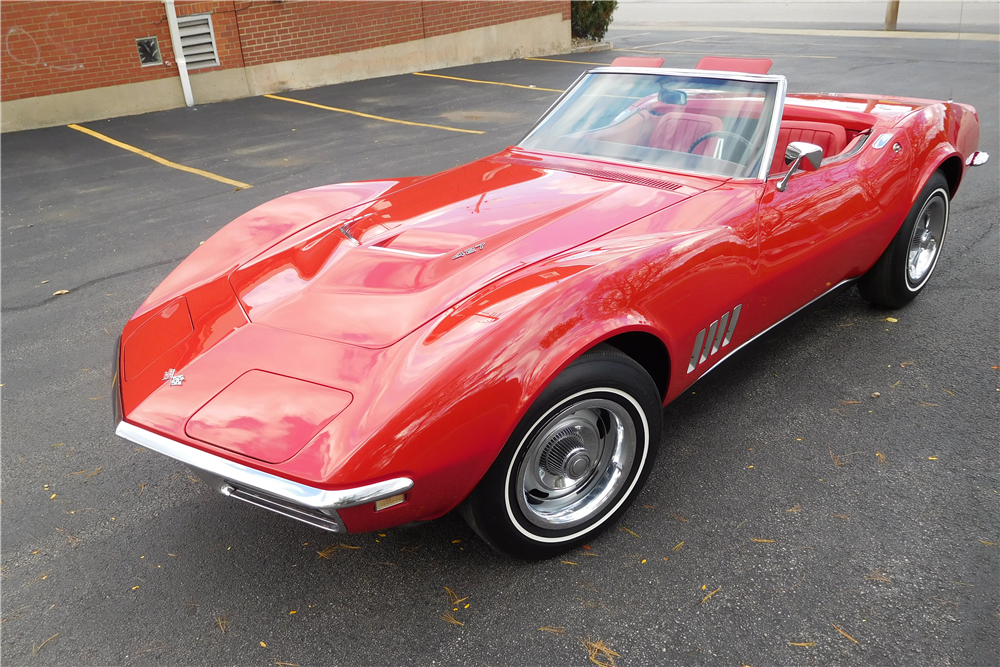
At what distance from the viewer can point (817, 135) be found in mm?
3826

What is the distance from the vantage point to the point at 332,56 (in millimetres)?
12930

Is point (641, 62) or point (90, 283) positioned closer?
point (641, 62)

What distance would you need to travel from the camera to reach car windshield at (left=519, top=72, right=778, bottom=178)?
3.11 meters

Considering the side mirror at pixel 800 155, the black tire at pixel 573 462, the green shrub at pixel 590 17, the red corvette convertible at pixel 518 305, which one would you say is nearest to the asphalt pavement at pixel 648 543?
the black tire at pixel 573 462

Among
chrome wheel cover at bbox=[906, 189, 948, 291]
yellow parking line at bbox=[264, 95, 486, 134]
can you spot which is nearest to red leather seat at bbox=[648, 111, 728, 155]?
chrome wheel cover at bbox=[906, 189, 948, 291]

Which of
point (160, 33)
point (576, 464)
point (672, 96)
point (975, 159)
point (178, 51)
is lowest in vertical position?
point (576, 464)

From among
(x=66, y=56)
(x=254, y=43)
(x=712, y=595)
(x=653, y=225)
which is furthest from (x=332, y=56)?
(x=712, y=595)

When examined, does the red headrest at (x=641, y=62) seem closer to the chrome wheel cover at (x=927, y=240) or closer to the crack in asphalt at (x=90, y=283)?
the chrome wheel cover at (x=927, y=240)

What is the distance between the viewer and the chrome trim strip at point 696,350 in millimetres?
2684

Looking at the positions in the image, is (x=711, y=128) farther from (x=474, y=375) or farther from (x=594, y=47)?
(x=594, y=47)

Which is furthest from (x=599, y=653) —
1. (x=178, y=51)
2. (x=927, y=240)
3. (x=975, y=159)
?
(x=178, y=51)

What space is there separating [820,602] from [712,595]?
1.04ft

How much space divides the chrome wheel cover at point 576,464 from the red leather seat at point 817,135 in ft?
6.49

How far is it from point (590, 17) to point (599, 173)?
48.5ft
